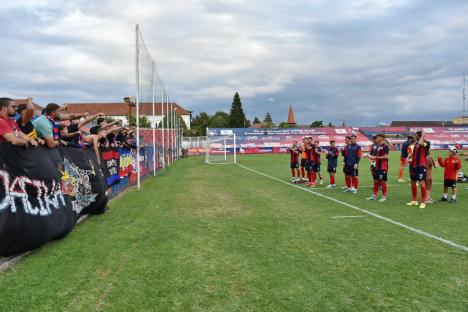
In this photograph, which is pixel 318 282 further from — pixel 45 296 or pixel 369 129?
pixel 369 129

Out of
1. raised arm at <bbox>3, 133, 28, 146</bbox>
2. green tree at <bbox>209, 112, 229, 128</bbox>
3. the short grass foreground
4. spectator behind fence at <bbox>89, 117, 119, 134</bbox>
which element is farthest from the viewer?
green tree at <bbox>209, 112, 229, 128</bbox>

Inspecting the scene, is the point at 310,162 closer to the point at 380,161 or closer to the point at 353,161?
the point at 353,161

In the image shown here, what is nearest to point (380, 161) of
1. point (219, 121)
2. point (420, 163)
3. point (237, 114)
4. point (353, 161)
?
point (420, 163)

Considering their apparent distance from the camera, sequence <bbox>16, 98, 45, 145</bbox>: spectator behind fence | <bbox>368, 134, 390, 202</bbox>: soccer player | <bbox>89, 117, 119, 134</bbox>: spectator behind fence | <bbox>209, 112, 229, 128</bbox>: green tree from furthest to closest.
Answer: <bbox>209, 112, 229, 128</bbox>: green tree → <bbox>368, 134, 390, 202</bbox>: soccer player → <bbox>89, 117, 119, 134</bbox>: spectator behind fence → <bbox>16, 98, 45, 145</bbox>: spectator behind fence

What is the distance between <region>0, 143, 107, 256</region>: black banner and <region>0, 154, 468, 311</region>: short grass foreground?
0.94 feet

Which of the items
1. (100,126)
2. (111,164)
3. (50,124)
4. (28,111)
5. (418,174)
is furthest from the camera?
(111,164)

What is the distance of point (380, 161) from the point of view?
11.1m

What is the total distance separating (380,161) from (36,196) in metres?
8.78

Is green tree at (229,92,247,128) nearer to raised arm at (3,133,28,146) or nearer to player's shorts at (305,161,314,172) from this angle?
player's shorts at (305,161,314,172)

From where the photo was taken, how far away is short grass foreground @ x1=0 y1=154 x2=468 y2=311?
4008 millimetres

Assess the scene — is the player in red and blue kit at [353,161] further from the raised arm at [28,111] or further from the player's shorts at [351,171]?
the raised arm at [28,111]

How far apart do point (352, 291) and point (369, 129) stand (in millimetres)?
57758

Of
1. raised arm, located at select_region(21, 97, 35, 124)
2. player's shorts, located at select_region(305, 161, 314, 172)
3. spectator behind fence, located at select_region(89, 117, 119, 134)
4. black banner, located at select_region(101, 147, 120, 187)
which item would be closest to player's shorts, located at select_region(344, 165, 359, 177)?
player's shorts, located at select_region(305, 161, 314, 172)

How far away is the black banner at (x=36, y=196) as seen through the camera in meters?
5.27
